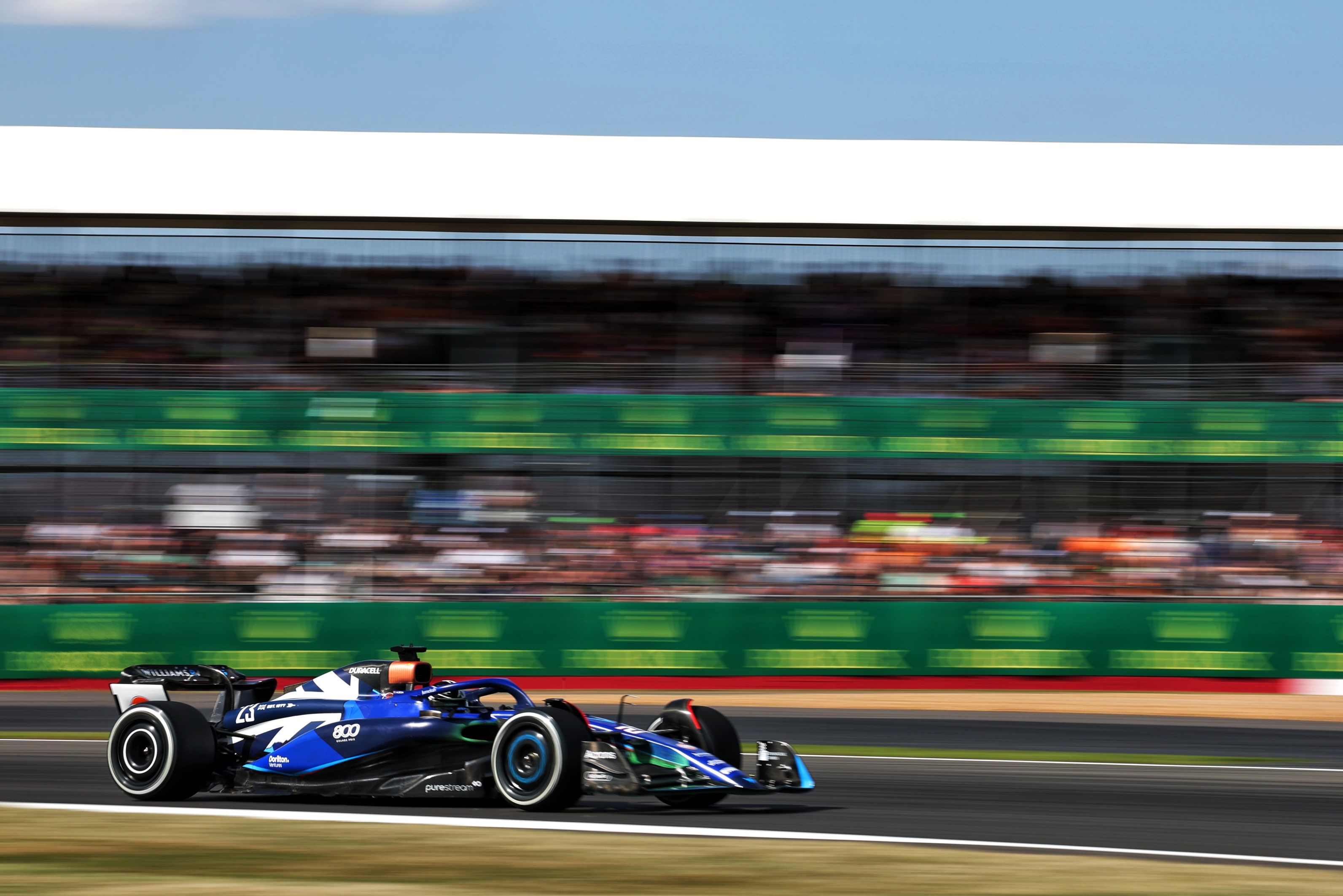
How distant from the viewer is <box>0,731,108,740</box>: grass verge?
37.1 ft

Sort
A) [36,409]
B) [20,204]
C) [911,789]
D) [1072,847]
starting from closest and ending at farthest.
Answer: [1072,847]
[911,789]
[36,409]
[20,204]

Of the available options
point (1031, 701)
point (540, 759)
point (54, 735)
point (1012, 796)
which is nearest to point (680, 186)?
point (1031, 701)

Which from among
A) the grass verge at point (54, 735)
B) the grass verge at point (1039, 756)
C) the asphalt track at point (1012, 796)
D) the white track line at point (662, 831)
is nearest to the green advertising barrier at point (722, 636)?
the asphalt track at point (1012, 796)

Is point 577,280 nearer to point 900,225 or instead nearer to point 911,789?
point 900,225

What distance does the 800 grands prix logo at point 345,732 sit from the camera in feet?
25.1

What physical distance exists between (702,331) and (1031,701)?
5.15 meters

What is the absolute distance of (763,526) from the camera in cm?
1620

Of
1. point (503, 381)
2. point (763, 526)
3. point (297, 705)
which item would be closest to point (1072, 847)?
point (297, 705)

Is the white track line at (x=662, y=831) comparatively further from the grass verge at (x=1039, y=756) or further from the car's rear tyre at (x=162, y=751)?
the grass verge at (x=1039, y=756)

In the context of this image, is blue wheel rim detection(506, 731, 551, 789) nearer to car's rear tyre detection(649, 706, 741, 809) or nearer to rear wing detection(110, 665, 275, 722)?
car's rear tyre detection(649, 706, 741, 809)

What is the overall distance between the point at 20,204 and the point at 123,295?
68.2 inches

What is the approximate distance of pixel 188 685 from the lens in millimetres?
8086

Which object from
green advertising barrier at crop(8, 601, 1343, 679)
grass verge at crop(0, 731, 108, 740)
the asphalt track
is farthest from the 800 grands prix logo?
green advertising barrier at crop(8, 601, 1343, 679)

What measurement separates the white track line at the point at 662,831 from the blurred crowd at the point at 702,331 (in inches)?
372
